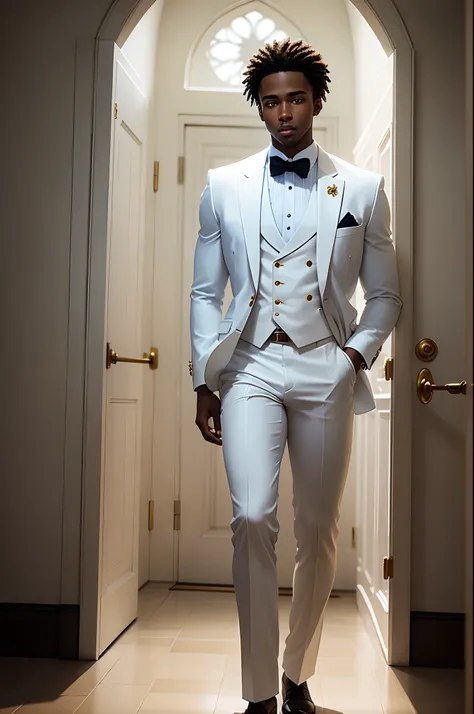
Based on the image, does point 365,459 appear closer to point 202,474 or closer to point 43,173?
point 202,474

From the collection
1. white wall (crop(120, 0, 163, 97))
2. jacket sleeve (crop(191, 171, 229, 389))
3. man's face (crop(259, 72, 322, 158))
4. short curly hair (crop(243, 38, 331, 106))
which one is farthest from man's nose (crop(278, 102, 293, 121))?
white wall (crop(120, 0, 163, 97))

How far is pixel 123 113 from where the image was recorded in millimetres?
3164

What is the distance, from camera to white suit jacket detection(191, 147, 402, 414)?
238cm

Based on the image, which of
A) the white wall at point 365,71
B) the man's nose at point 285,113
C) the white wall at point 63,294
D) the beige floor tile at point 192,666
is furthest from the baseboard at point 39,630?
the white wall at point 365,71

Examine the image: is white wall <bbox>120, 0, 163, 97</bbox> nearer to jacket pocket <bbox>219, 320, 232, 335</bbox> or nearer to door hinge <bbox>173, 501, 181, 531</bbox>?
jacket pocket <bbox>219, 320, 232, 335</bbox>

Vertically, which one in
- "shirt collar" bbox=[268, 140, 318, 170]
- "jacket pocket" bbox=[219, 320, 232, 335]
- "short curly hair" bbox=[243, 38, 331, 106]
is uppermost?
"short curly hair" bbox=[243, 38, 331, 106]

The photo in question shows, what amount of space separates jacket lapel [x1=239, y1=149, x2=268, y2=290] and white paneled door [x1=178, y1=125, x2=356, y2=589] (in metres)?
1.73

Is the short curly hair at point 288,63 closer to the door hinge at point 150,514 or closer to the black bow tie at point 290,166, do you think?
the black bow tie at point 290,166

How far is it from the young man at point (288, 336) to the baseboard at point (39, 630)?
86 cm

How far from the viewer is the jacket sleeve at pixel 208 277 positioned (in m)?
2.47

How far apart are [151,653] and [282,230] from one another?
1.60 meters

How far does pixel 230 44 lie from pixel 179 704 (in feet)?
10.7

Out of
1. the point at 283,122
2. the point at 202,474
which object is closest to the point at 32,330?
the point at 283,122

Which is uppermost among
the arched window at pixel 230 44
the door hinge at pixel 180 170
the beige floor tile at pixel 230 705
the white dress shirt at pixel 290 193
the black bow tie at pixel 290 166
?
the arched window at pixel 230 44
